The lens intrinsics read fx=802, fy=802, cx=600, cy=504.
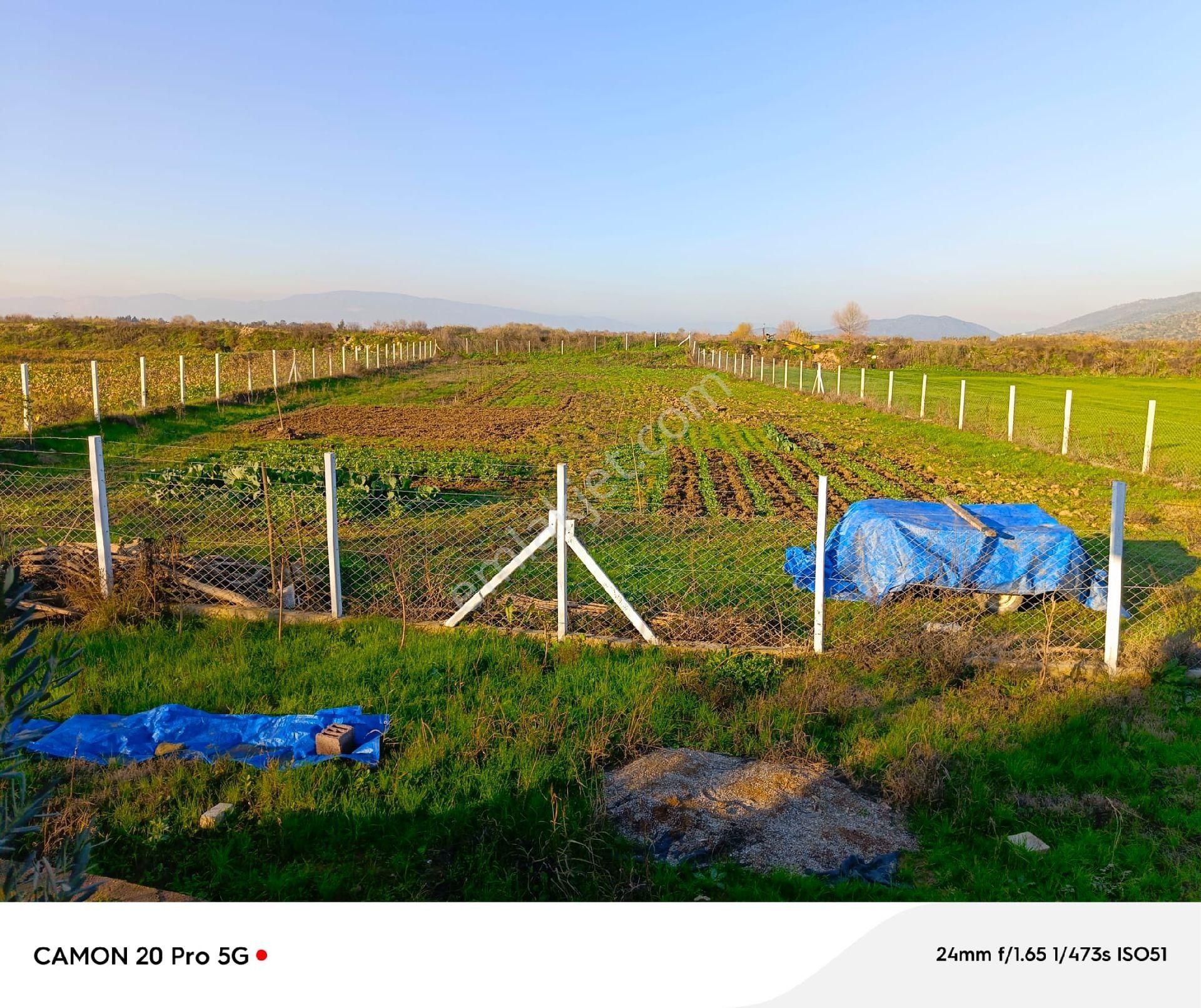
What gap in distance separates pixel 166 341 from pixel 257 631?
61864 mm

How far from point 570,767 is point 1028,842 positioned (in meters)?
2.55

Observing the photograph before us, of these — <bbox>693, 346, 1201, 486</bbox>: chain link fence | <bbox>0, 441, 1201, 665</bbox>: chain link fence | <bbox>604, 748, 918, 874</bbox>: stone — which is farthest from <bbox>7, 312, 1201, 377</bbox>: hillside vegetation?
<bbox>604, 748, 918, 874</bbox>: stone

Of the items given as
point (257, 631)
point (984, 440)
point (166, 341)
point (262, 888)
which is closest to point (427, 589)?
point (257, 631)

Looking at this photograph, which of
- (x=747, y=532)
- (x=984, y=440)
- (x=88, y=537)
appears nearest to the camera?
(x=88, y=537)

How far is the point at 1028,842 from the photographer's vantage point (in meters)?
4.30

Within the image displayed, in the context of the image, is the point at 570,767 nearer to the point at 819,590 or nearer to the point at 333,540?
the point at 819,590

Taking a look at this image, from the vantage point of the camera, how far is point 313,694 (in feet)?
19.0

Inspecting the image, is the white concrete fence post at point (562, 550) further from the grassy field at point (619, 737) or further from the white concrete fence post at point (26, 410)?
the white concrete fence post at point (26, 410)

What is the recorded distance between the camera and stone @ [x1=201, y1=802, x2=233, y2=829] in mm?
4223

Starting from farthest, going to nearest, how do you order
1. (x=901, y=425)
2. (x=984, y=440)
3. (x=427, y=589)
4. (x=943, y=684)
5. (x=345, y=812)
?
1. (x=901, y=425)
2. (x=984, y=440)
3. (x=427, y=589)
4. (x=943, y=684)
5. (x=345, y=812)

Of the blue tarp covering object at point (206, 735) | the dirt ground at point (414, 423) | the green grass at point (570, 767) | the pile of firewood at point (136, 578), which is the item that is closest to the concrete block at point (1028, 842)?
the green grass at point (570, 767)

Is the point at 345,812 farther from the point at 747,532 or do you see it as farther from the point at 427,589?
the point at 747,532

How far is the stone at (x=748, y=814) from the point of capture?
→ 4.16 meters

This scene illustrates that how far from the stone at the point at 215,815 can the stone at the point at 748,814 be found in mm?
2062
